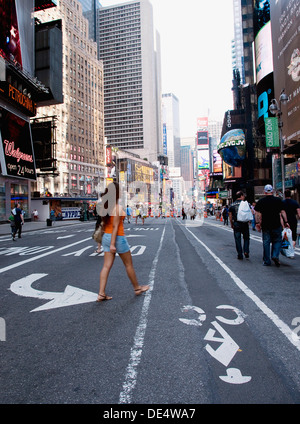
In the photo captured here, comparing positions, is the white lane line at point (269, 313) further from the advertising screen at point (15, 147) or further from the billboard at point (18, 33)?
the billboard at point (18, 33)

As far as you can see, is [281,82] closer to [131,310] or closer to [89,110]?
[131,310]

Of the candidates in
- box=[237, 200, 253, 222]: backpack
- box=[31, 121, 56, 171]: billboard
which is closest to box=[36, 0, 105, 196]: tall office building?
box=[31, 121, 56, 171]: billboard

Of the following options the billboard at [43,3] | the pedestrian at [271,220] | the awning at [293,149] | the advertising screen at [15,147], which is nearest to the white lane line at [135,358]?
the pedestrian at [271,220]

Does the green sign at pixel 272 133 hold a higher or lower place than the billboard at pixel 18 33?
lower

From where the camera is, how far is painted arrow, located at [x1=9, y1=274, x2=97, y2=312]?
15.7ft

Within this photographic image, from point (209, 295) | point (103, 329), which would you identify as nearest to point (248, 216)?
point (209, 295)

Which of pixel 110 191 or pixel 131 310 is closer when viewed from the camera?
pixel 131 310

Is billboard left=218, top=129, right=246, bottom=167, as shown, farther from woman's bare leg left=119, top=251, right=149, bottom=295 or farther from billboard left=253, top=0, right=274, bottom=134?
woman's bare leg left=119, top=251, right=149, bottom=295

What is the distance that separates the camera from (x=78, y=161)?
294 ft

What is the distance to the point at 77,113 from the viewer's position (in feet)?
299

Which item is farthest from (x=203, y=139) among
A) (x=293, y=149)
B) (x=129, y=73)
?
(x=293, y=149)

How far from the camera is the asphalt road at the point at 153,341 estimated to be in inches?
94.3

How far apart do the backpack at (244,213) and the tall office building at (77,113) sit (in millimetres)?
73197
